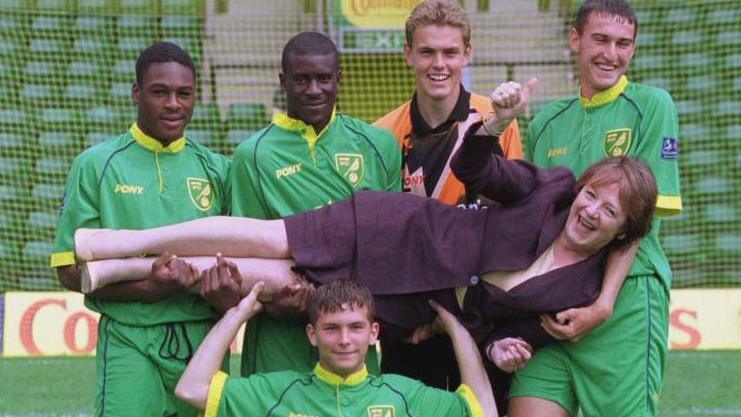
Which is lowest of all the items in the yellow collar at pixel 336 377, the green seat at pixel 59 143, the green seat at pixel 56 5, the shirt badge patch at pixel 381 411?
the green seat at pixel 59 143

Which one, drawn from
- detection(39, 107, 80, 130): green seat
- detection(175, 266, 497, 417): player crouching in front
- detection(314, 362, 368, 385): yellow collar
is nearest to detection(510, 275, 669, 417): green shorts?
detection(175, 266, 497, 417): player crouching in front

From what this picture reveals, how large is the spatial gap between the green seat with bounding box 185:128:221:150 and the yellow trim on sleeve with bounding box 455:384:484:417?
8.24 metres

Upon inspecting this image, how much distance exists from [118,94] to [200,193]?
8.58 m

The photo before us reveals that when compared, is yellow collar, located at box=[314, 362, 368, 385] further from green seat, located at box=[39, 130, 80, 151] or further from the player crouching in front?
green seat, located at box=[39, 130, 80, 151]

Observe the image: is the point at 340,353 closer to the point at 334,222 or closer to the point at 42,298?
the point at 334,222

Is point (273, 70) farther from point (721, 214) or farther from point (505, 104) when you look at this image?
point (505, 104)

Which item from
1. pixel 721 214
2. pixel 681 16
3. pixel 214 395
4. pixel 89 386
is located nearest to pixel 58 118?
pixel 89 386

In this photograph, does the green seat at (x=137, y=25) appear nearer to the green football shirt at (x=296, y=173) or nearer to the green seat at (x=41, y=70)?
the green seat at (x=41, y=70)

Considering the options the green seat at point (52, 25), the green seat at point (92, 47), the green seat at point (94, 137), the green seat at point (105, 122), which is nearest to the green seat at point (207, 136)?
the green seat at point (105, 122)

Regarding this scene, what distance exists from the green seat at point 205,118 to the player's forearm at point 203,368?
8299mm

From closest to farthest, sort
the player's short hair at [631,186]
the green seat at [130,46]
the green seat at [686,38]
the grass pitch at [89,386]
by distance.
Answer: the player's short hair at [631,186] → the grass pitch at [89,386] → the green seat at [686,38] → the green seat at [130,46]

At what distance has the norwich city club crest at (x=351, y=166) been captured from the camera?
470cm

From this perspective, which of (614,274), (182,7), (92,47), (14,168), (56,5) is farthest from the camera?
(92,47)

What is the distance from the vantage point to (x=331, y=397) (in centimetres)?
459
